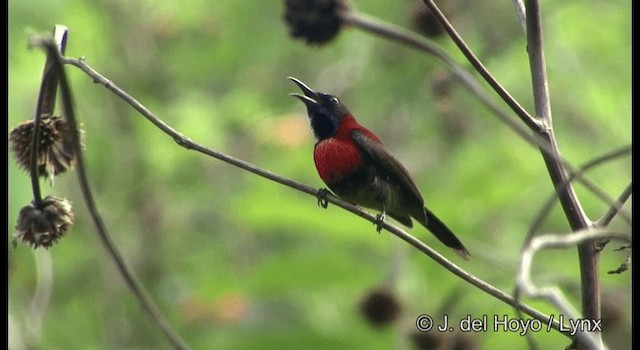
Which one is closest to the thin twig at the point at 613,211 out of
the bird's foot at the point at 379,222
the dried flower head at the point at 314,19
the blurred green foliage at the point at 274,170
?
the bird's foot at the point at 379,222

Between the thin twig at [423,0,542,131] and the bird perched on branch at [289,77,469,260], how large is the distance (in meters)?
1.65

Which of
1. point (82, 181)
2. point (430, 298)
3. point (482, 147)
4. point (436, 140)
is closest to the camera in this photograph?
point (82, 181)

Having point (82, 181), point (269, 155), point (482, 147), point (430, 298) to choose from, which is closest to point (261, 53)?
point (269, 155)

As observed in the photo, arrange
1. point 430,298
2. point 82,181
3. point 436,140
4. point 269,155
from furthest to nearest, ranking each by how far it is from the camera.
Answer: point 436,140 < point 269,155 < point 430,298 < point 82,181

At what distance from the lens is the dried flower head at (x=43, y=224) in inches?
88.1

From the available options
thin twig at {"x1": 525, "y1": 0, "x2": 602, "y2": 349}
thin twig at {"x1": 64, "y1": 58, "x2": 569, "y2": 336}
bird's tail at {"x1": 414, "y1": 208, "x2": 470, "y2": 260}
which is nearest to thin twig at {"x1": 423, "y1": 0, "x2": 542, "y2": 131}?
thin twig at {"x1": 525, "y1": 0, "x2": 602, "y2": 349}

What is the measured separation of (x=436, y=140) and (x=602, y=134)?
71.3 inches

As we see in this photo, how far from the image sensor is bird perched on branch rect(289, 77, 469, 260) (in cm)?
392

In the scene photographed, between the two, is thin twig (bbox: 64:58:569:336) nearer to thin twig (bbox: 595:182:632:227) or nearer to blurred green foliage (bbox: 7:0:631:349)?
thin twig (bbox: 595:182:632:227)

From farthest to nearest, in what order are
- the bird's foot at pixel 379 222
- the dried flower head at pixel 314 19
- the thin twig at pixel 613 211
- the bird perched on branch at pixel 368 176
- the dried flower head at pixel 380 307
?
the bird perched on branch at pixel 368 176, the dried flower head at pixel 380 307, the bird's foot at pixel 379 222, the thin twig at pixel 613 211, the dried flower head at pixel 314 19

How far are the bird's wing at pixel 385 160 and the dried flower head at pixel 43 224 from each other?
185cm

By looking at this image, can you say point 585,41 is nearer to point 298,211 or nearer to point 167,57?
point 298,211

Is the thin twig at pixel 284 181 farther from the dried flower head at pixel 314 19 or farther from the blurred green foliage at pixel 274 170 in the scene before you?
the blurred green foliage at pixel 274 170

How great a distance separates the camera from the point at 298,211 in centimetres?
403
